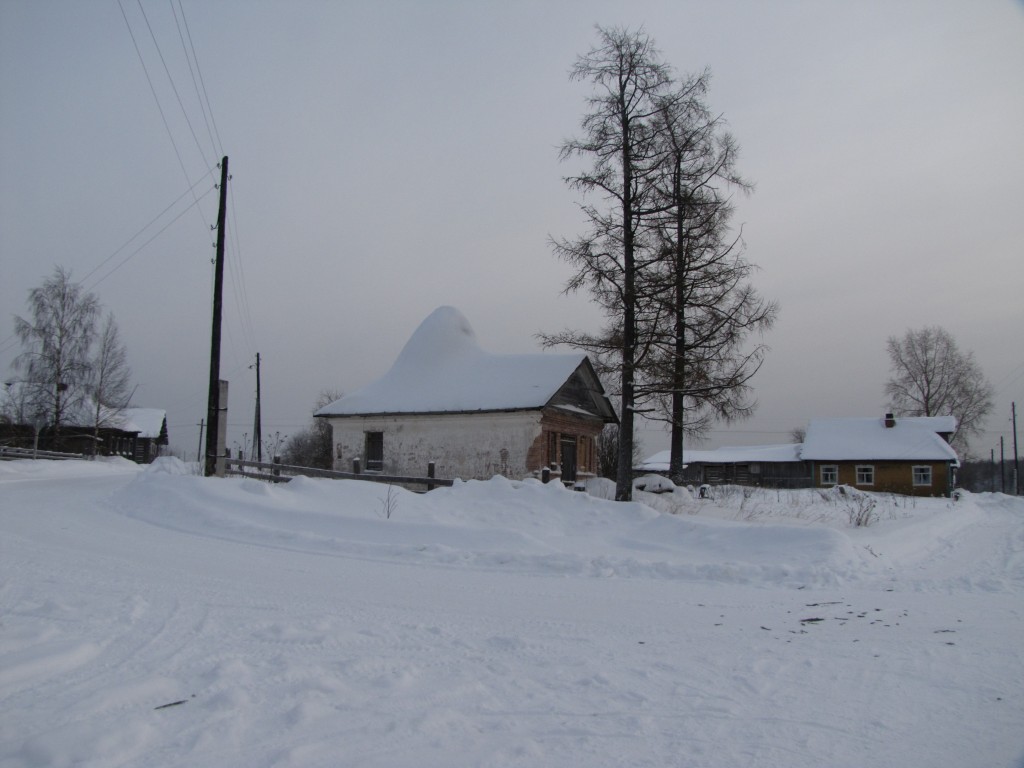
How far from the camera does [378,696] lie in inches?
167

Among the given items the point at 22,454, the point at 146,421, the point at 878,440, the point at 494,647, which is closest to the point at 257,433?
the point at 22,454

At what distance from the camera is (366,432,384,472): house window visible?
25.0 meters

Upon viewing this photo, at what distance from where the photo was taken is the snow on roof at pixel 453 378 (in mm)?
23609

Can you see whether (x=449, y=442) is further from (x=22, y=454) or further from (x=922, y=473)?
(x=922, y=473)

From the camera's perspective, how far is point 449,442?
937 inches

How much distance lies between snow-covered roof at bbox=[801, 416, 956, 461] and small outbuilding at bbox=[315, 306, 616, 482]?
26646 mm

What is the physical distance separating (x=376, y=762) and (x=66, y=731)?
1596mm

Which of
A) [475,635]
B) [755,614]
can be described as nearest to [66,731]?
[475,635]

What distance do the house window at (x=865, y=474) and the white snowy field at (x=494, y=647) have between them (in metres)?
37.9

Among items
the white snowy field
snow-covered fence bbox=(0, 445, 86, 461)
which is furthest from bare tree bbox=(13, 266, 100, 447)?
the white snowy field

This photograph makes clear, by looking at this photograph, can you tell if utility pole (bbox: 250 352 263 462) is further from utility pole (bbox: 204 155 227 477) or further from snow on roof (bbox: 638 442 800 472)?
snow on roof (bbox: 638 442 800 472)

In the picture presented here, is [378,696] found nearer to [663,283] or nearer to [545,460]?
[663,283]

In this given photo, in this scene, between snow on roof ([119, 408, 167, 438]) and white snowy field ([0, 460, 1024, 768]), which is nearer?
white snowy field ([0, 460, 1024, 768])

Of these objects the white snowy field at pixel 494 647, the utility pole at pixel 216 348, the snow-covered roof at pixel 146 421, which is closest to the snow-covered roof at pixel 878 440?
the white snowy field at pixel 494 647
